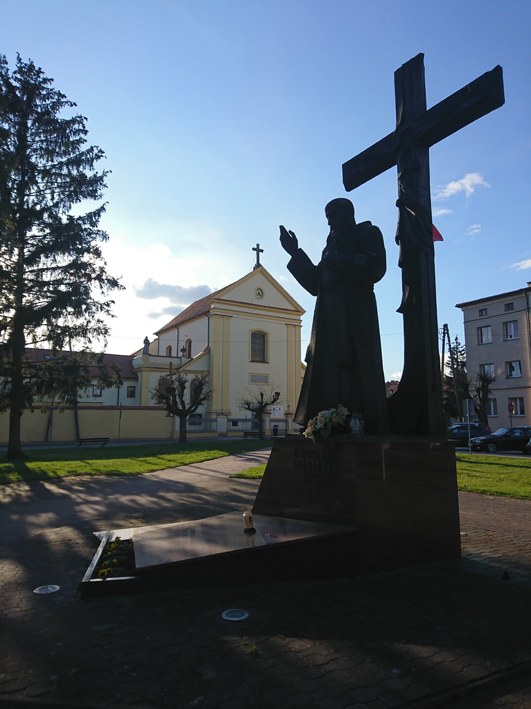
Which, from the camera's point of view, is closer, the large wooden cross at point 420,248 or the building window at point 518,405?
the large wooden cross at point 420,248

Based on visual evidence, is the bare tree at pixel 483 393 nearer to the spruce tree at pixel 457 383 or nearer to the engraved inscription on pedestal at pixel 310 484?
the spruce tree at pixel 457 383

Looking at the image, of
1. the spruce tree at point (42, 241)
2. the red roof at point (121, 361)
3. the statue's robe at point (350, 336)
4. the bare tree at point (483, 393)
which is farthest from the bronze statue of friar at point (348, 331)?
the red roof at point (121, 361)

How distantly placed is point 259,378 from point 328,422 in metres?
38.1

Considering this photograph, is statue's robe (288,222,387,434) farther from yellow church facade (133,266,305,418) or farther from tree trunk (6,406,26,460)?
yellow church facade (133,266,305,418)

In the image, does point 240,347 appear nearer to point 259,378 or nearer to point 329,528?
point 259,378

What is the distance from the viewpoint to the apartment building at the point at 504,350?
3628 centimetres

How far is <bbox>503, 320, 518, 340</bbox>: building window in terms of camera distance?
123 feet

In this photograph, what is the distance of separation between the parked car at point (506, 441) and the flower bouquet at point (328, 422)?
20.8m

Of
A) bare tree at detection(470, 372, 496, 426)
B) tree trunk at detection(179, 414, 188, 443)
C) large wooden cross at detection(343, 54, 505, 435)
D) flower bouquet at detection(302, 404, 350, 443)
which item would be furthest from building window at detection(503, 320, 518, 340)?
flower bouquet at detection(302, 404, 350, 443)

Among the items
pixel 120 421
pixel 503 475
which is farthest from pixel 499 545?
pixel 120 421

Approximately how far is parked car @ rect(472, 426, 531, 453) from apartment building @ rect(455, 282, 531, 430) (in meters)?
12.0

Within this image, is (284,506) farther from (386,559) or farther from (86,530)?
(86,530)

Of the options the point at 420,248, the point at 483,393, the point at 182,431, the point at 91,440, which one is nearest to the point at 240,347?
the point at 182,431

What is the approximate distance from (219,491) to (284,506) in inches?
207
